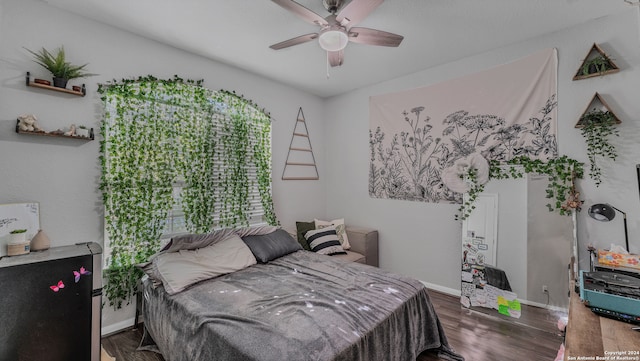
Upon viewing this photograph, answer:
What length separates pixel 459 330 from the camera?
244 centimetres

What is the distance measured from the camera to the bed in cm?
147

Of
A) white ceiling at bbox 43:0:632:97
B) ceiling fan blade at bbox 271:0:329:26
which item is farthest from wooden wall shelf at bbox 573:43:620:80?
ceiling fan blade at bbox 271:0:329:26

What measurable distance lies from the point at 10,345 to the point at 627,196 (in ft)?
14.9

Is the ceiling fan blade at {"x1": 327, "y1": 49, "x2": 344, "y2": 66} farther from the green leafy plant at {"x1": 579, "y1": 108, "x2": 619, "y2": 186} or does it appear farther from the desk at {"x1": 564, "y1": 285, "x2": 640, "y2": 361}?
the desk at {"x1": 564, "y1": 285, "x2": 640, "y2": 361}

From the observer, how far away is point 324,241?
3.40 meters

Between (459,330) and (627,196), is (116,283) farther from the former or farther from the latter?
(627,196)

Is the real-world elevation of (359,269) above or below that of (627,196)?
below

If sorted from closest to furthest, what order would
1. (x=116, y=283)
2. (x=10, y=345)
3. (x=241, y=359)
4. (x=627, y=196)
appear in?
(x=241, y=359)
(x=10, y=345)
(x=627, y=196)
(x=116, y=283)

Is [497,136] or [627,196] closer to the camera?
[627,196]

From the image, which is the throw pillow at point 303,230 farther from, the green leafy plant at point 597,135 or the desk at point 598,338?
the green leafy plant at point 597,135

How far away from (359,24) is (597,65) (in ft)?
6.72

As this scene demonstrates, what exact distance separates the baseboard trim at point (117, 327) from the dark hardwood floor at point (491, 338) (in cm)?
4

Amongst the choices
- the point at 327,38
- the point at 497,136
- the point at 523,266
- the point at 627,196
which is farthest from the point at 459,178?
the point at 327,38

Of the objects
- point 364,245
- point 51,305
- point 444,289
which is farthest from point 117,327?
point 444,289
